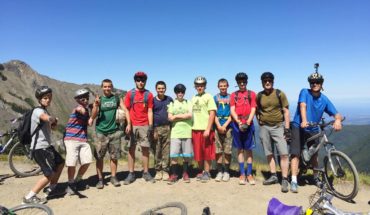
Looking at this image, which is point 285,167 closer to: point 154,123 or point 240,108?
point 240,108

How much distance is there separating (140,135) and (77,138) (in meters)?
1.69

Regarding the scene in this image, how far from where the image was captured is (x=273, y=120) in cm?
769

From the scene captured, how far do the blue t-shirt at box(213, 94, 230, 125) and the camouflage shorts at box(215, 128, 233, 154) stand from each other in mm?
363

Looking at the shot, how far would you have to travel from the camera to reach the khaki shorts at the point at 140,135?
8.12 m

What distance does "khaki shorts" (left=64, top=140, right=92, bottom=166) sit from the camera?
282 inches

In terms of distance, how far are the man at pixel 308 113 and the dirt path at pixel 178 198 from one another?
824 mm

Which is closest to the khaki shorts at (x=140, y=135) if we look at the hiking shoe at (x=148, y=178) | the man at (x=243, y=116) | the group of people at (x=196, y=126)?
the group of people at (x=196, y=126)

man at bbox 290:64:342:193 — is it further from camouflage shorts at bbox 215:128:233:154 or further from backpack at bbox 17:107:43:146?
backpack at bbox 17:107:43:146

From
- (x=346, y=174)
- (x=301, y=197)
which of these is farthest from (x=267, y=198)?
(x=346, y=174)

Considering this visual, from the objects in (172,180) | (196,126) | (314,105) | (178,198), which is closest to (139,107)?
(196,126)

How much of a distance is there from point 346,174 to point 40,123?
7229 mm

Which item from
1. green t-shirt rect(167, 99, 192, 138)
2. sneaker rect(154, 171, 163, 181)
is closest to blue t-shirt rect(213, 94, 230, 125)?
green t-shirt rect(167, 99, 192, 138)

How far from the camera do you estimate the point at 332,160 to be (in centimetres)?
686

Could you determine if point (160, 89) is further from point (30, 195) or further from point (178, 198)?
point (30, 195)
